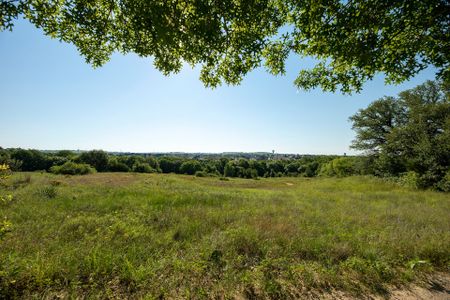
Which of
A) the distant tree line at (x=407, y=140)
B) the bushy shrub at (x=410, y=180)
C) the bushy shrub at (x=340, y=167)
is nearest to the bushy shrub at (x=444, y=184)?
the distant tree line at (x=407, y=140)

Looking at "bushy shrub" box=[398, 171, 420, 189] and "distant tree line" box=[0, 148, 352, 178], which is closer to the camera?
"bushy shrub" box=[398, 171, 420, 189]

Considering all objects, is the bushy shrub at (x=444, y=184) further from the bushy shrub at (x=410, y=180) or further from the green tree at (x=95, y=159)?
the green tree at (x=95, y=159)

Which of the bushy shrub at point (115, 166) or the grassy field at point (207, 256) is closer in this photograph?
the grassy field at point (207, 256)

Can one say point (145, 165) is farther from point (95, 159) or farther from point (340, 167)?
point (340, 167)

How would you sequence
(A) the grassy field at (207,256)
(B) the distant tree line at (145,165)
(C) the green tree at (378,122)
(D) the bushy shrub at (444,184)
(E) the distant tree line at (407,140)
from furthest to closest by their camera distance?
(B) the distant tree line at (145,165) < (C) the green tree at (378,122) < (E) the distant tree line at (407,140) < (D) the bushy shrub at (444,184) < (A) the grassy field at (207,256)

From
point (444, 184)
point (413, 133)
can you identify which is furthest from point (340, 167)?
point (444, 184)

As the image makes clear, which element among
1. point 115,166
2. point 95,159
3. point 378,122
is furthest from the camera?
point 115,166

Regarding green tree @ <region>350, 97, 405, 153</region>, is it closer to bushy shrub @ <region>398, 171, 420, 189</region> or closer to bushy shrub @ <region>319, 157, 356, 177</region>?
bushy shrub @ <region>398, 171, 420, 189</region>

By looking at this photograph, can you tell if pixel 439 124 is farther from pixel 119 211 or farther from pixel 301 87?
pixel 119 211

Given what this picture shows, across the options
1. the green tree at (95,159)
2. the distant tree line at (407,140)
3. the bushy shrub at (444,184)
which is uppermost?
the distant tree line at (407,140)

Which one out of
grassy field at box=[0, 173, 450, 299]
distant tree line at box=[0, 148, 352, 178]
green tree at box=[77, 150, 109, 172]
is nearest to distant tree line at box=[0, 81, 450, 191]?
grassy field at box=[0, 173, 450, 299]

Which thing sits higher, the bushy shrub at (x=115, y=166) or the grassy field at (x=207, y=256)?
the grassy field at (x=207, y=256)

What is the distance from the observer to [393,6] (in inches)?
179

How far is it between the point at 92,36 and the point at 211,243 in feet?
19.5
